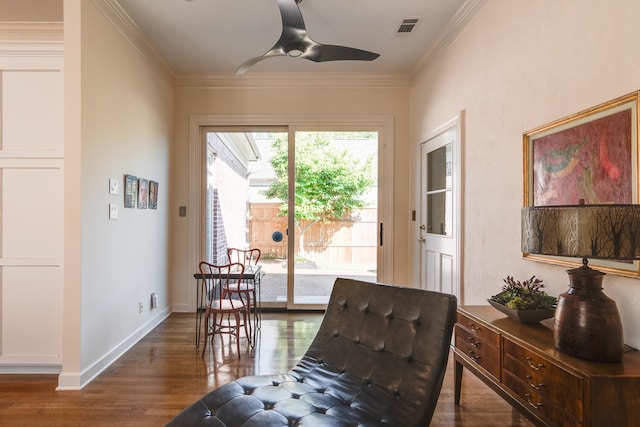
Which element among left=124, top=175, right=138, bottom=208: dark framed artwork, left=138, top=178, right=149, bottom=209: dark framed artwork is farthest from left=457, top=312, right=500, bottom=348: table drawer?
left=138, top=178, right=149, bottom=209: dark framed artwork

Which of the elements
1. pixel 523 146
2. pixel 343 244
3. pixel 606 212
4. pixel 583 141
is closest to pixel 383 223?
pixel 343 244

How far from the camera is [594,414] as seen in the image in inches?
44.8

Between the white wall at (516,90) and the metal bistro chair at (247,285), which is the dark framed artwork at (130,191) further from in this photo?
the white wall at (516,90)

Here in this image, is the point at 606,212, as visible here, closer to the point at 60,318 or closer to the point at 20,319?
the point at 60,318

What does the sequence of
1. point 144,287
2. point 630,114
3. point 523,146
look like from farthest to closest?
1. point 144,287
2. point 523,146
3. point 630,114

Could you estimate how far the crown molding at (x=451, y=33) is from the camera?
271 cm

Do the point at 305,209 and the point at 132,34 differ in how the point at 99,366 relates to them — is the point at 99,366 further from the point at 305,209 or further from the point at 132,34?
the point at 132,34

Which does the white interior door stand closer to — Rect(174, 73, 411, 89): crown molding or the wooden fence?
the wooden fence

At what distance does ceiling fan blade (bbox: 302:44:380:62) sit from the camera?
8.82ft

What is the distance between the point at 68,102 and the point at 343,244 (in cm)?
313

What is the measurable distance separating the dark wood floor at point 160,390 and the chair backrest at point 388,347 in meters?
0.77

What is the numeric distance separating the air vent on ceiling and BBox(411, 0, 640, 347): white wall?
0.44 meters

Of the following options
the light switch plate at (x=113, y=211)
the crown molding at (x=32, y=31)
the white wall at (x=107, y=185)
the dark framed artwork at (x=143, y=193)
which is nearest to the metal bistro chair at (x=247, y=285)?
the white wall at (x=107, y=185)

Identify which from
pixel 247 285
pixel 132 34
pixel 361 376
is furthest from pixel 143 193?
pixel 361 376
